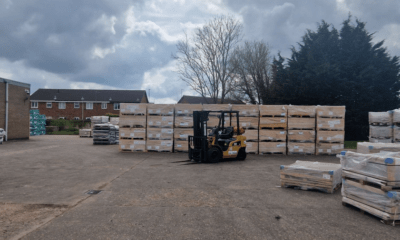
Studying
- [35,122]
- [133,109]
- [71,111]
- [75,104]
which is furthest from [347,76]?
[71,111]

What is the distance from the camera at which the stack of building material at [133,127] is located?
1271cm

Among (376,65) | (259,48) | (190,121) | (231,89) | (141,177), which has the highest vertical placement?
(259,48)

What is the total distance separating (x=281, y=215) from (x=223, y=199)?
3.85ft

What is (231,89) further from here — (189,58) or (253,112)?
(253,112)

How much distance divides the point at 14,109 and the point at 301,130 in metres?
19.6

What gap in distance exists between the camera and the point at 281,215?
13.7 feet

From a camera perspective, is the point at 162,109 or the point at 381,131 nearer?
the point at 381,131

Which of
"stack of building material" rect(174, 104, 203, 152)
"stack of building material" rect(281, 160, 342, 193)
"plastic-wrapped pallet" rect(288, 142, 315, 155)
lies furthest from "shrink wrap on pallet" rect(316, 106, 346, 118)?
"stack of building material" rect(281, 160, 342, 193)

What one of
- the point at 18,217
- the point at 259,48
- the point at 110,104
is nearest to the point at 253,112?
the point at 18,217

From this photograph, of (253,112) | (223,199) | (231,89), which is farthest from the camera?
(231,89)

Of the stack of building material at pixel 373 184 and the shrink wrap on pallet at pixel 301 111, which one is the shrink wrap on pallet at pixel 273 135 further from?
the stack of building material at pixel 373 184

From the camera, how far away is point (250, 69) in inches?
1061

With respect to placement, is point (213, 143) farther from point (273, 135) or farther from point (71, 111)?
point (71, 111)

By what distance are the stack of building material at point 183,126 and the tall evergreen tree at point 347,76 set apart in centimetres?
1066
